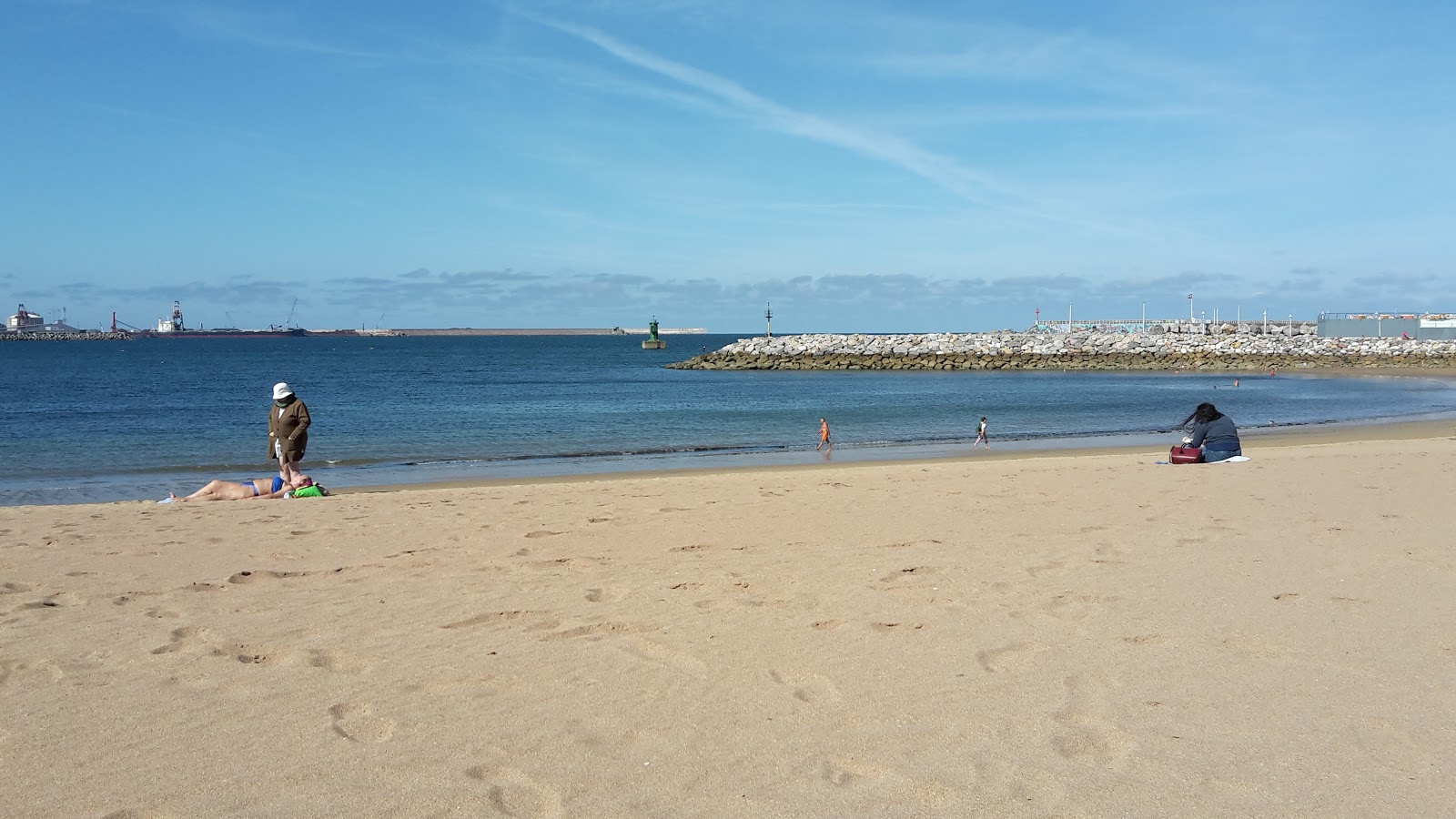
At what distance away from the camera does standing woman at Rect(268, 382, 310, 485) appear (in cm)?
1282

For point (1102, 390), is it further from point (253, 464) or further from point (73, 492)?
point (73, 492)

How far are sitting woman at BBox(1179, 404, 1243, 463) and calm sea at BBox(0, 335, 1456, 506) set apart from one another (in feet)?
25.2

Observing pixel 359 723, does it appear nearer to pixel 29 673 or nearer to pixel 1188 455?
pixel 29 673

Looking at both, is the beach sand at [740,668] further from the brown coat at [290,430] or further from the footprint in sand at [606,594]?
the brown coat at [290,430]

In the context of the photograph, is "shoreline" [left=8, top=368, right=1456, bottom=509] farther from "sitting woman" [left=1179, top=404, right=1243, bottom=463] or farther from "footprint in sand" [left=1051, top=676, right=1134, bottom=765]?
"footprint in sand" [left=1051, top=676, right=1134, bottom=765]

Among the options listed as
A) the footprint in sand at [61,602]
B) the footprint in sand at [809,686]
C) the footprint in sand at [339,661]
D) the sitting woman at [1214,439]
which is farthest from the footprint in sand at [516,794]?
the sitting woman at [1214,439]

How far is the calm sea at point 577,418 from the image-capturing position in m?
21.1

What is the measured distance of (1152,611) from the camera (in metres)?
6.27

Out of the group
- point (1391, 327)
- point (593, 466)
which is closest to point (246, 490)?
point (593, 466)

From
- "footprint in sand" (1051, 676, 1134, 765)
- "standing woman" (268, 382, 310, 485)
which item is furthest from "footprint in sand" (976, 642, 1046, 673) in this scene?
"standing woman" (268, 382, 310, 485)

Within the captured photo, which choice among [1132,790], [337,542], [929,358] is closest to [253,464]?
[337,542]

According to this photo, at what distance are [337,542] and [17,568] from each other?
2271 millimetres

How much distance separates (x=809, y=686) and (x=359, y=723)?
201cm

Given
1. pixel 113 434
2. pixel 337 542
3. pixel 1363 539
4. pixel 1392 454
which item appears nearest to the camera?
pixel 1363 539
